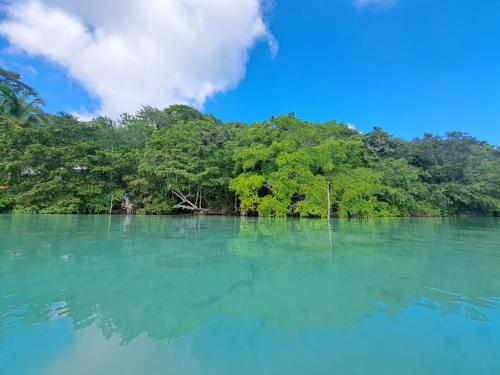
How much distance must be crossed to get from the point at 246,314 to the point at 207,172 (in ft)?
51.0

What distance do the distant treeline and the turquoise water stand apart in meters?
12.0

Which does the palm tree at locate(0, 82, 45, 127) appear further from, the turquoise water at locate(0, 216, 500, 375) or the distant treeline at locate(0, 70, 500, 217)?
the turquoise water at locate(0, 216, 500, 375)

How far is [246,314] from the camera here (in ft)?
9.38

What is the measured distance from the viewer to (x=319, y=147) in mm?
18578

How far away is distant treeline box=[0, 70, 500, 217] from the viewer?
1780 cm

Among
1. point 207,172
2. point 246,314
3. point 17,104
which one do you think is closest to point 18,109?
point 17,104

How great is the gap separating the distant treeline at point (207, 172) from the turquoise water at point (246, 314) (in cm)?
1202

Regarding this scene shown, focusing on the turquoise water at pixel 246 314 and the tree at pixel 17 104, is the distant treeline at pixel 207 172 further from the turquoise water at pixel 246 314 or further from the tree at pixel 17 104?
the turquoise water at pixel 246 314

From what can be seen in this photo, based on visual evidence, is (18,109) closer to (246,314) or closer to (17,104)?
(17,104)

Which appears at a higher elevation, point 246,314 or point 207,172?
point 207,172

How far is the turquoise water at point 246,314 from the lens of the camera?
2053 millimetres

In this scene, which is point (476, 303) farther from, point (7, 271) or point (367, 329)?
point (7, 271)

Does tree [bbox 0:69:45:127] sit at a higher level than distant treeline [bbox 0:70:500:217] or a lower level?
higher

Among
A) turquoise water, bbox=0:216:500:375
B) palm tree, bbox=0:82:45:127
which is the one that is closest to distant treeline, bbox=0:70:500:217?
palm tree, bbox=0:82:45:127
